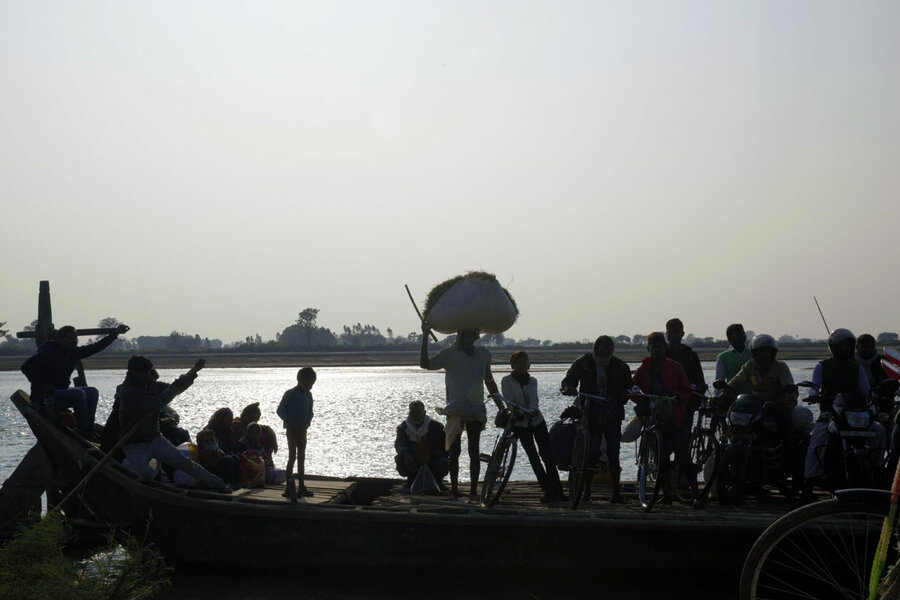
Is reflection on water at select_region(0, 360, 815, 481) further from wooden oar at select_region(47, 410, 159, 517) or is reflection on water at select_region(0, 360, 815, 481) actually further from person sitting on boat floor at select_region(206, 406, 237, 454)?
wooden oar at select_region(47, 410, 159, 517)

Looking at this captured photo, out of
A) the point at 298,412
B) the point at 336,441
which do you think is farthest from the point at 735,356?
the point at 336,441

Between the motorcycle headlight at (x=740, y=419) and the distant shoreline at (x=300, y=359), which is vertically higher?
the motorcycle headlight at (x=740, y=419)

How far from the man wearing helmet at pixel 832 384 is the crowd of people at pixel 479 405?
0.01 metres

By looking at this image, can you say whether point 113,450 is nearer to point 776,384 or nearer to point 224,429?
point 224,429

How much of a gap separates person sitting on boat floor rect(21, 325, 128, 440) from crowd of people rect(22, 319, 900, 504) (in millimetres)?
16

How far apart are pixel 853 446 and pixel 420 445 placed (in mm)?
5213

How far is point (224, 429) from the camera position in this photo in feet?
39.0

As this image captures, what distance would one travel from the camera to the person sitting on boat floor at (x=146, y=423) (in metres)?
10.2

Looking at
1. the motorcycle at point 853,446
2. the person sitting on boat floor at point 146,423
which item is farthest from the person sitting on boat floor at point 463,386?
the motorcycle at point 853,446

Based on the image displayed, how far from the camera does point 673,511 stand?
945 cm

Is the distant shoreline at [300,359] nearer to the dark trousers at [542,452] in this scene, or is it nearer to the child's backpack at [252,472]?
the child's backpack at [252,472]

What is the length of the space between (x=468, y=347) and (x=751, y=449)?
10.8 feet

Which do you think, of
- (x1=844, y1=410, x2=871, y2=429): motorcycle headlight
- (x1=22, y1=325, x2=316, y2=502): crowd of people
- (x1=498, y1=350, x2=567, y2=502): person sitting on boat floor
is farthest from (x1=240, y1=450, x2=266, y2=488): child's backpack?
(x1=844, y1=410, x2=871, y2=429): motorcycle headlight

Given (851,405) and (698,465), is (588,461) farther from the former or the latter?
(851,405)
